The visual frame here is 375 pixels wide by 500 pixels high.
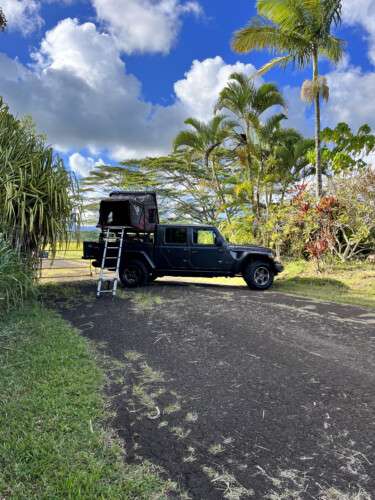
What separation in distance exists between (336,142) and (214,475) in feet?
55.5

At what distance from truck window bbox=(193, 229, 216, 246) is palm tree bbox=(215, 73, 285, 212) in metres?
7.41


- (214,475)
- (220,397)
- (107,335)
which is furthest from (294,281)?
(214,475)

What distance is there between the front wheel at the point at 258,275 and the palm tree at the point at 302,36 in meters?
4.25

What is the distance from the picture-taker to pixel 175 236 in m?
9.13

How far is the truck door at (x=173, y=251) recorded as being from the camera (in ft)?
29.7

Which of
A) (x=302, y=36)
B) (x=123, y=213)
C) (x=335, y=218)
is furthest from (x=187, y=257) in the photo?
(x=302, y=36)

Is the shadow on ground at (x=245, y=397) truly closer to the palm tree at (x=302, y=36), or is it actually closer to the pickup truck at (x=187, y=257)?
the pickup truck at (x=187, y=257)

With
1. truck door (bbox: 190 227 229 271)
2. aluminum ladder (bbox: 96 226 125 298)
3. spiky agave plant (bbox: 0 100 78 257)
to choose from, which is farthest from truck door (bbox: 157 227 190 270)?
spiky agave plant (bbox: 0 100 78 257)

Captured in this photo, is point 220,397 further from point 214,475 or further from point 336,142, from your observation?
point 336,142

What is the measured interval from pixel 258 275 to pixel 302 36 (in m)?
8.99

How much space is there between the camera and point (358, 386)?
3312mm

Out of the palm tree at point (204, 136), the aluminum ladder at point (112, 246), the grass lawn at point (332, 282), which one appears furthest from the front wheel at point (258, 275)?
the palm tree at point (204, 136)

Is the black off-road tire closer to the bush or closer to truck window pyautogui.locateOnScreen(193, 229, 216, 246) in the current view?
truck window pyautogui.locateOnScreen(193, 229, 216, 246)

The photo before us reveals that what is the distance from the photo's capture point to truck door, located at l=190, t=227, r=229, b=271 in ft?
29.4
